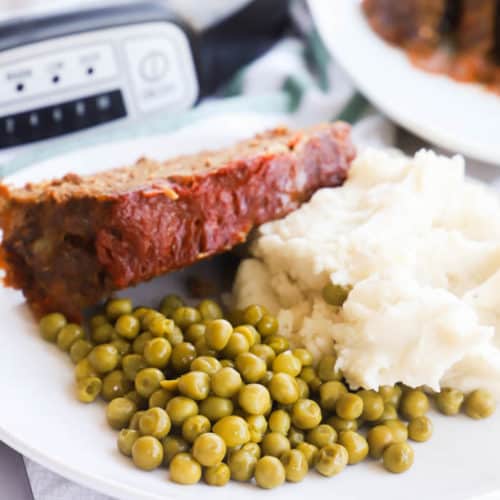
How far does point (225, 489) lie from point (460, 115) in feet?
11.0

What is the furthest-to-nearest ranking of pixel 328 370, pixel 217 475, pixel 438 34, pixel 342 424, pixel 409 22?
pixel 438 34
pixel 409 22
pixel 328 370
pixel 342 424
pixel 217 475

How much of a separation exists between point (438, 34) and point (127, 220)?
354 centimetres

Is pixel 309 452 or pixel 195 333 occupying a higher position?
pixel 195 333

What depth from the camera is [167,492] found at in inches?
94.4

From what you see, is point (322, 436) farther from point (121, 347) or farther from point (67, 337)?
point (67, 337)

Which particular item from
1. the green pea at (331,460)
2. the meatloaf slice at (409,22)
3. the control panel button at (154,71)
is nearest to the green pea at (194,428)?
the green pea at (331,460)

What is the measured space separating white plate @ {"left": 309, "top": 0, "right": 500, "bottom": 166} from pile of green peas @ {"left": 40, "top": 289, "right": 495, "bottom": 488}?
2.16 m

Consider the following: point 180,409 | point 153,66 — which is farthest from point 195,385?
point 153,66

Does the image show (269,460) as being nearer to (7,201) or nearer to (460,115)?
(7,201)

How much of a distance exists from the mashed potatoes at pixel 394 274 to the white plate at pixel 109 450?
0.24m

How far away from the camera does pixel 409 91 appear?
17.3ft

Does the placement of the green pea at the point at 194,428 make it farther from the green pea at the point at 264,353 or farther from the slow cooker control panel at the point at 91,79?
the slow cooker control panel at the point at 91,79

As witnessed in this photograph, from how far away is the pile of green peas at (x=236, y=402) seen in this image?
2.58 m

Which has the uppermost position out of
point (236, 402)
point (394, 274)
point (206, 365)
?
point (394, 274)
